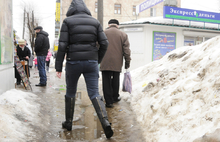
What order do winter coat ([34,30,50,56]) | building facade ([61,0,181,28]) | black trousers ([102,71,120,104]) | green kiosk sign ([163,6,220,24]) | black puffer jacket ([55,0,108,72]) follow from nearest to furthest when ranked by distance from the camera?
black puffer jacket ([55,0,108,72]) < black trousers ([102,71,120,104]) < winter coat ([34,30,50,56]) < green kiosk sign ([163,6,220,24]) < building facade ([61,0,181,28])

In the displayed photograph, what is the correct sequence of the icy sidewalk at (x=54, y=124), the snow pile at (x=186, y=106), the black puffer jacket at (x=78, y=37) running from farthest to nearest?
the black puffer jacket at (x=78, y=37)
the icy sidewalk at (x=54, y=124)
the snow pile at (x=186, y=106)

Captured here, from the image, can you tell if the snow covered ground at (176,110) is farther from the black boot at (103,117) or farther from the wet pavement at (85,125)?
the black boot at (103,117)

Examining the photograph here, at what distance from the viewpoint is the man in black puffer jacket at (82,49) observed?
3.56m

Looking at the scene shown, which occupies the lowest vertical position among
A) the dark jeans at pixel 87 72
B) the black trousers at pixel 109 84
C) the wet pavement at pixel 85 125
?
the wet pavement at pixel 85 125

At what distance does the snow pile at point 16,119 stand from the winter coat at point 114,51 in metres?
1.80

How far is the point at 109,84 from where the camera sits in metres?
5.57

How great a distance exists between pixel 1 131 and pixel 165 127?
87.4 inches

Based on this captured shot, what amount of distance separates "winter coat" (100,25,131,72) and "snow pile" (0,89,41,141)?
1.80m

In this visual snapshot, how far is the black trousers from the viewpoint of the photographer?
18.1 ft

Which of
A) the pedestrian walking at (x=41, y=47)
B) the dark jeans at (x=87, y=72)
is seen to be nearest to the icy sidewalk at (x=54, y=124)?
the dark jeans at (x=87, y=72)

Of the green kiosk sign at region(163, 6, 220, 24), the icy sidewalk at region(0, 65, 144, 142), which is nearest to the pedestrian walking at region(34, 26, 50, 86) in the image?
the icy sidewalk at region(0, 65, 144, 142)

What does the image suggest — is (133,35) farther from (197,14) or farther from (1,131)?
(1,131)

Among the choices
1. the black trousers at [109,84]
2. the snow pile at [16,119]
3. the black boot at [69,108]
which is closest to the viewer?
the snow pile at [16,119]

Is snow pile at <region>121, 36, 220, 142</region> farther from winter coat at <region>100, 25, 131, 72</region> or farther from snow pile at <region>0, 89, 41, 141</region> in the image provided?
snow pile at <region>0, 89, 41, 141</region>
